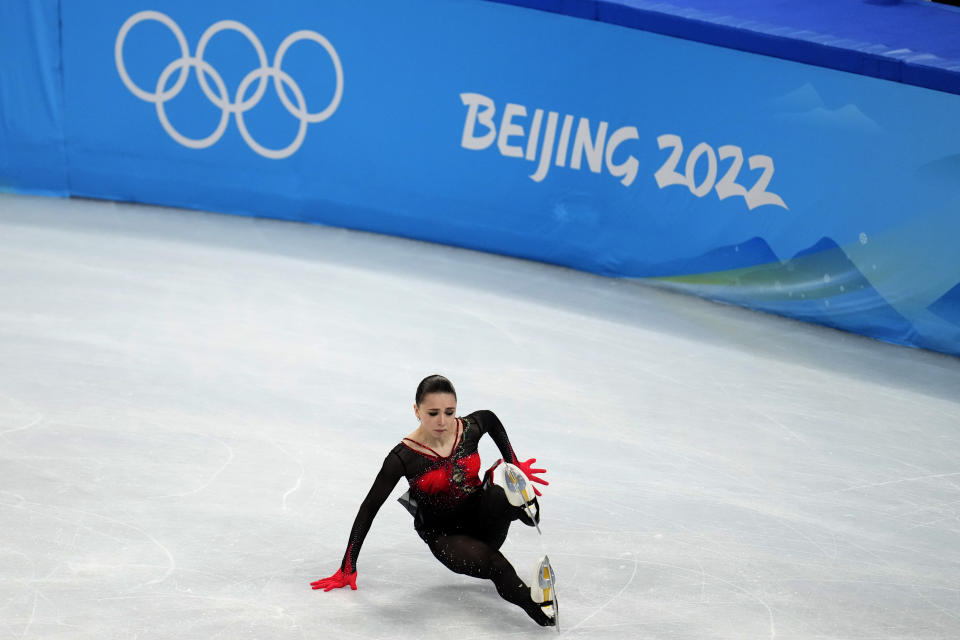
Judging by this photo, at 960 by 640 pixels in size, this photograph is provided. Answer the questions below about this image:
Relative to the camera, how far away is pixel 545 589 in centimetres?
445

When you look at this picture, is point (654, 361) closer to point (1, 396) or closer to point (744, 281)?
Answer: point (744, 281)

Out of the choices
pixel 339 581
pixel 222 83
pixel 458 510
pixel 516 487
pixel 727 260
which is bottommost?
pixel 339 581

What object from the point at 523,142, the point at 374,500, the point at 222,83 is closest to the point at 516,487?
the point at 374,500

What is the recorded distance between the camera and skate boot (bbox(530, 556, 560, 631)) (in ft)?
14.4

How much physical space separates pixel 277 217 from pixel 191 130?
1.10m

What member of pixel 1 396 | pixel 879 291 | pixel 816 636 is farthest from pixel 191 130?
pixel 816 636

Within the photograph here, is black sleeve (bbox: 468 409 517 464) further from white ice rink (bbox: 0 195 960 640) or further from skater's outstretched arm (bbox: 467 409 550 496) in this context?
white ice rink (bbox: 0 195 960 640)

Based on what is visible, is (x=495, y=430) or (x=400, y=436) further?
(x=400, y=436)

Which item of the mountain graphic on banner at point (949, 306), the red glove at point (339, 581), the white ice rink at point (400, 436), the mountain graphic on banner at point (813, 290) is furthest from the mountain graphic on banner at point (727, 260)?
the red glove at point (339, 581)

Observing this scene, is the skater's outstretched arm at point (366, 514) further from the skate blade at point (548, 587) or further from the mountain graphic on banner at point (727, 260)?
the mountain graphic on banner at point (727, 260)

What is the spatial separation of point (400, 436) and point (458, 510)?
177 cm

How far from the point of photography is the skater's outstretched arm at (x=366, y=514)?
15.0ft

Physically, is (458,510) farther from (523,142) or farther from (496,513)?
(523,142)

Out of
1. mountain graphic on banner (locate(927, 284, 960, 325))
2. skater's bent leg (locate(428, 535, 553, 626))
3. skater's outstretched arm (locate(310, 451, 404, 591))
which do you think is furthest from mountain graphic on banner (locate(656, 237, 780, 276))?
skater's outstretched arm (locate(310, 451, 404, 591))
